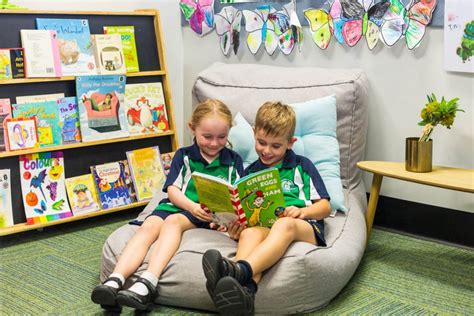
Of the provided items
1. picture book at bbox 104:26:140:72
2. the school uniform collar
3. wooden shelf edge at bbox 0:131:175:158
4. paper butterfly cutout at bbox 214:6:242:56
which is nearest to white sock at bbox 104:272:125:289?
the school uniform collar

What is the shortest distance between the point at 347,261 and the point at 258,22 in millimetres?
1598

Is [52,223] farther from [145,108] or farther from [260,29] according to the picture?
[260,29]

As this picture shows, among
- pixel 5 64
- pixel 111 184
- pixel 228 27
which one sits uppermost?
pixel 228 27

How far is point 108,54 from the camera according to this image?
341 cm

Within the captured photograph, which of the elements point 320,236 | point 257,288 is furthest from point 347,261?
point 257,288

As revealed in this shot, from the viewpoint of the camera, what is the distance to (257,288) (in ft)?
7.13

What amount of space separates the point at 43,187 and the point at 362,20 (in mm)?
1726

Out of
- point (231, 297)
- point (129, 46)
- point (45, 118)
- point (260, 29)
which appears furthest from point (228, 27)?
point (231, 297)

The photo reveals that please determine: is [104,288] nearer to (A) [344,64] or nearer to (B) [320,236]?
(B) [320,236]

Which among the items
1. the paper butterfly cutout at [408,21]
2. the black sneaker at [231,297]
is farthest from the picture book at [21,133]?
the paper butterfly cutout at [408,21]

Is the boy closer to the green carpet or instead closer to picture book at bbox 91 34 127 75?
the green carpet

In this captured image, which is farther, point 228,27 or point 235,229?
point 228,27

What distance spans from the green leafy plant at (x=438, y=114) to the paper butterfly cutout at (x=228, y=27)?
1.33m

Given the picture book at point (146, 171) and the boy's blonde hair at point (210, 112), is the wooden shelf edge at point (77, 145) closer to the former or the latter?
the picture book at point (146, 171)
